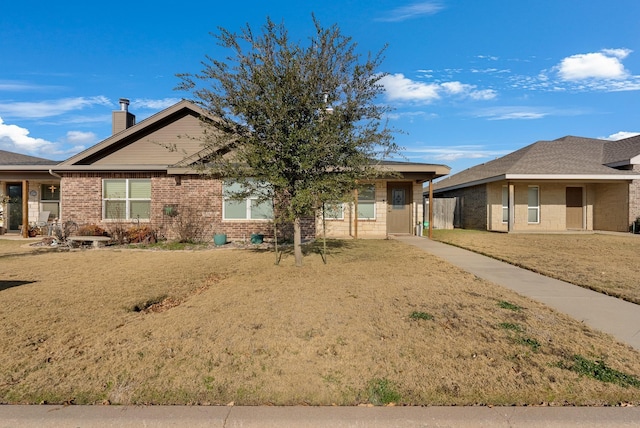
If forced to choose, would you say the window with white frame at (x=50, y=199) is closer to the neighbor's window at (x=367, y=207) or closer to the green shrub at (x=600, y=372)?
the neighbor's window at (x=367, y=207)

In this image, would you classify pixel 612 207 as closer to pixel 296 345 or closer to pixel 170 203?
pixel 170 203

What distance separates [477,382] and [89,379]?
3315 millimetres

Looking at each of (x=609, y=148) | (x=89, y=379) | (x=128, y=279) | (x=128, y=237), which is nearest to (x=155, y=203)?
(x=128, y=237)

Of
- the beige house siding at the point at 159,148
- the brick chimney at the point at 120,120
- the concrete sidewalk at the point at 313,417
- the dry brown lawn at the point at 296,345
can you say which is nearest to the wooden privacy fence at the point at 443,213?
the beige house siding at the point at 159,148

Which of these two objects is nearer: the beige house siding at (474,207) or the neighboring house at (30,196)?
the neighboring house at (30,196)

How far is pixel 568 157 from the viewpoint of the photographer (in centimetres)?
1998

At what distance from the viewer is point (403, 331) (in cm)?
439

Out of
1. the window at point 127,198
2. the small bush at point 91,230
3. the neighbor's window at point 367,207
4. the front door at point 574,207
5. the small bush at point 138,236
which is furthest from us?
the front door at point 574,207

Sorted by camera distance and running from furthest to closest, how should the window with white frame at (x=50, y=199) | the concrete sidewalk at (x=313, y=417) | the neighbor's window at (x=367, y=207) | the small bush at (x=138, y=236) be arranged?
the window with white frame at (x=50, y=199), the neighbor's window at (x=367, y=207), the small bush at (x=138, y=236), the concrete sidewalk at (x=313, y=417)

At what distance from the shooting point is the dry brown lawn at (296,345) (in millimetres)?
3117

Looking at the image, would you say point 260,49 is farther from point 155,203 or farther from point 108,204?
point 108,204

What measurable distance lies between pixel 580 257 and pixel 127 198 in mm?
14962

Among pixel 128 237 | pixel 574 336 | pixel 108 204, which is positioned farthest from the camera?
pixel 108 204

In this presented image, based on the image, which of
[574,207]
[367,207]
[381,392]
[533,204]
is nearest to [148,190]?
[367,207]
